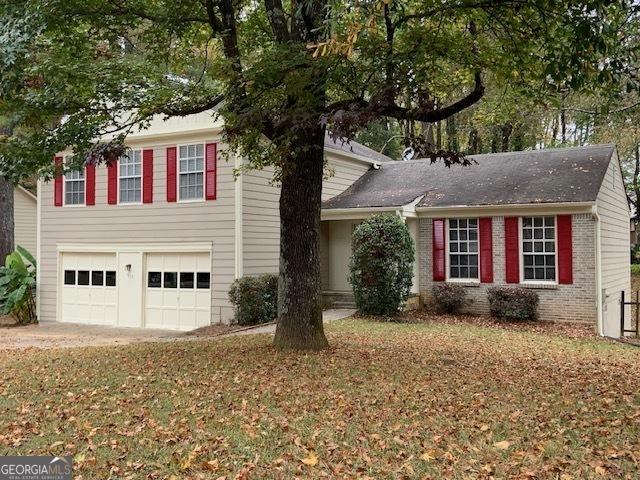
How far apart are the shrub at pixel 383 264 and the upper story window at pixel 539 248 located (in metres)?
3.05

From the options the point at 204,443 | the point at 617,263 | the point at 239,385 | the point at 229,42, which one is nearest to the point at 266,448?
the point at 204,443

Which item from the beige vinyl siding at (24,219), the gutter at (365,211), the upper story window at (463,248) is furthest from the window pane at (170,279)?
the beige vinyl siding at (24,219)

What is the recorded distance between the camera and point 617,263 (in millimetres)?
17016

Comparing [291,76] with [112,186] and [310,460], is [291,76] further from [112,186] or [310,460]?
[112,186]

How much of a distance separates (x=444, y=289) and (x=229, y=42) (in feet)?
31.1

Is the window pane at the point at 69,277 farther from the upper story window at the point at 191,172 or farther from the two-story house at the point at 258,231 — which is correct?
the upper story window at the point at 191,172

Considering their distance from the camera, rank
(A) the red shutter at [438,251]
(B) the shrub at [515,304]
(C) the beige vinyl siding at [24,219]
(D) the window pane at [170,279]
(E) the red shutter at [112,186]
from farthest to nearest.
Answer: (C) the beige vinyl siding at [24,219] < (E) the red shutter at [112,186] < (A) the red shutter at [438,251] < (D) the window pane at [170,279] < (B) the shrub at [515,304]

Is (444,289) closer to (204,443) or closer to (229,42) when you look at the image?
(229,42)

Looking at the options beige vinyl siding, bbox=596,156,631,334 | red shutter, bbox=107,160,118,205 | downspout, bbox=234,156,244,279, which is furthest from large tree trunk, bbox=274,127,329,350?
red shutter, bbox=107,160,118,205

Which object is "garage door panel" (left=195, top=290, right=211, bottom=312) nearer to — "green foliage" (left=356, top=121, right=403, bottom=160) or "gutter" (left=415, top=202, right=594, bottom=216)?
"gutter" (left=415, top=202, right=594, bottom=216)

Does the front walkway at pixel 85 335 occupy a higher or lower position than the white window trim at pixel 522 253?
lower

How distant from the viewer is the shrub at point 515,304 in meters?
14.4

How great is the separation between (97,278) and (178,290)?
2950 millimetres

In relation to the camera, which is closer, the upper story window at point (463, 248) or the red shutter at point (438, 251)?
the upper story window at point (463, 248)
